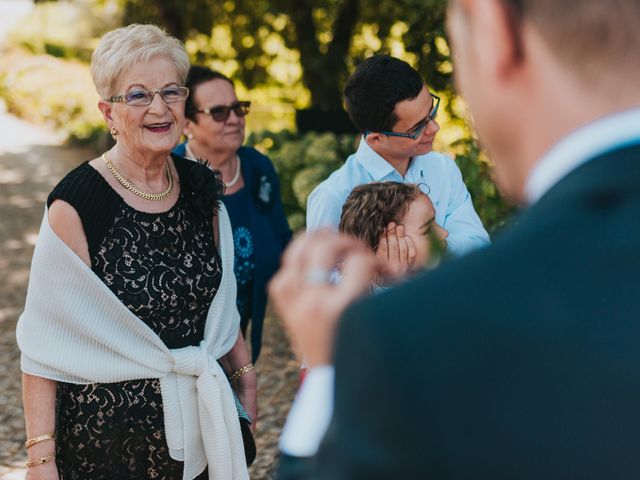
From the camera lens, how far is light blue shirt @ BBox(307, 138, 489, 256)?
9.83 ft

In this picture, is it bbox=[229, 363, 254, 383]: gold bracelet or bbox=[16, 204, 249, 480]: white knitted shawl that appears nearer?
bbox=[16, 204, 249, 480]: white knitted shawl

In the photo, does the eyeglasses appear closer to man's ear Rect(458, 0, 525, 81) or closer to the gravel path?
man's ear Rect(458, 0, 525, 81)

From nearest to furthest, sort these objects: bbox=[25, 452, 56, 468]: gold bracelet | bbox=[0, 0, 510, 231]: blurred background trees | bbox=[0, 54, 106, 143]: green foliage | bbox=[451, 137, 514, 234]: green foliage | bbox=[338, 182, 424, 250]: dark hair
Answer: bbox=[338, 182, 424, 250]: dark hair < bbox=[25, 452, 56, 468]: gold bracelet < bbox=[451, 137, 514, 234]: green foliage < bbox=[0, 0, 510, 231]: blurred background trees < bbox=[0, 54, 106, 143]: green foliage

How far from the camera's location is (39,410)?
106 inches

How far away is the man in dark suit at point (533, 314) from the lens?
811 mm

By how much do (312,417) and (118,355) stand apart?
185 centimetres

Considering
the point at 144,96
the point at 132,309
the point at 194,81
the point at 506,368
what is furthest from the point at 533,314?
the point at 194,81

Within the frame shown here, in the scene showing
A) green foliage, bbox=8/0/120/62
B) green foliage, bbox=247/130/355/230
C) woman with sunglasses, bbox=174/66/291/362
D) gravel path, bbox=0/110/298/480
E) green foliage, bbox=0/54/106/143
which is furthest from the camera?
green foliage, bbox=8/0/120/62

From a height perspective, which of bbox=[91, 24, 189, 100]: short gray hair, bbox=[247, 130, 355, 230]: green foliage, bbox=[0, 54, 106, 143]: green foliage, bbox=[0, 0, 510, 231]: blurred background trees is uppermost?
bbox=[0, 54, 106, 143]: green foliage

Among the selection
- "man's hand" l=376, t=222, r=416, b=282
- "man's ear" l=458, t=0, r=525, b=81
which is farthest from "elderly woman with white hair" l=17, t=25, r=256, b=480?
"man's ear" l=458, t=0, r=525, b=81

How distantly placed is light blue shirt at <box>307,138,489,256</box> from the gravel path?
260 centimetres

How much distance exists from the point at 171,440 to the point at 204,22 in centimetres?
904

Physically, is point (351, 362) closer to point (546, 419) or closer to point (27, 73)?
point (546, 419)

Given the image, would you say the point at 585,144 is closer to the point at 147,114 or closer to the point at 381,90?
the point at 147,114
